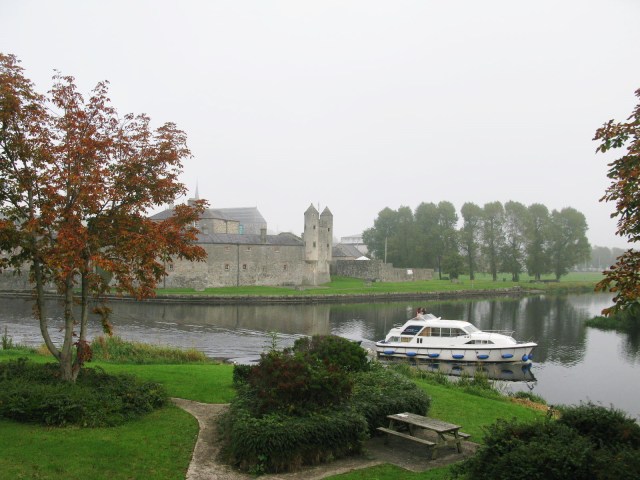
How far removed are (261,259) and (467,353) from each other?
4188 centimetres

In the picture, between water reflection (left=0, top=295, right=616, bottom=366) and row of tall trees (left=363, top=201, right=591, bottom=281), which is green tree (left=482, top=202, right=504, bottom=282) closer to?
row of tall trees (left=363, top=201, right=591, bottom=281)

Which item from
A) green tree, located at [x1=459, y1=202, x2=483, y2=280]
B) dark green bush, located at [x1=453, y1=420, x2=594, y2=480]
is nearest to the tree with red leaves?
dark green bush, located at [x1=453, y1=420, x2=594, y2=480]

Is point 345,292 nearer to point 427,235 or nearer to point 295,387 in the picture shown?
point 427,235

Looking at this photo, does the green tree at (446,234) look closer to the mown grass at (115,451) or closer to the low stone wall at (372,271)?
the low stone wall at (372,271)

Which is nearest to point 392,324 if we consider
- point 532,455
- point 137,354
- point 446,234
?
point 137,354

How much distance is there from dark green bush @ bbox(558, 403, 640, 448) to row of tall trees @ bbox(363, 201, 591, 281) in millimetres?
74393

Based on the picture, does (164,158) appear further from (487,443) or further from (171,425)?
(487,443)

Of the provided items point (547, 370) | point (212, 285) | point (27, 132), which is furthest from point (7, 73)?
point (212, 285)

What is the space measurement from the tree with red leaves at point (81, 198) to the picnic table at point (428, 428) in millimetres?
5693

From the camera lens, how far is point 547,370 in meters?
25.7

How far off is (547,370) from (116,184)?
2206 cm

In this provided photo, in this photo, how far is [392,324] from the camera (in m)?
41.0

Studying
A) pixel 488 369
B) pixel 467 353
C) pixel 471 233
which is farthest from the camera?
pixel 471 233

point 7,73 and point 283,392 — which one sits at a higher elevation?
point 7,73
